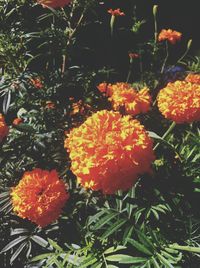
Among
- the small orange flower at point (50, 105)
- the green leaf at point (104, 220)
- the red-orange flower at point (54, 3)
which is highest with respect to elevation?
the red-orange flower at point (54, 3)

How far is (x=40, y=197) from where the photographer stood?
63.4 inches

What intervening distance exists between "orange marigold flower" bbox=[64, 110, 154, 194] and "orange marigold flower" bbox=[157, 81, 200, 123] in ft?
1.21

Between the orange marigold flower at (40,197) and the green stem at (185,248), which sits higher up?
the orange marigold flower at (40,197)

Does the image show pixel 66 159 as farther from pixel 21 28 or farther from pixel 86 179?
pixel 21 28

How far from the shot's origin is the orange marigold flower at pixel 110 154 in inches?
54.2

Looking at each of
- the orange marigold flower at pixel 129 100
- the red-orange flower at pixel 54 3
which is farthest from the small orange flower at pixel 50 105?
the red-orange flower at pixel 54 3

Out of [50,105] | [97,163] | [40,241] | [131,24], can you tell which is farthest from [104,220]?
[131,24]

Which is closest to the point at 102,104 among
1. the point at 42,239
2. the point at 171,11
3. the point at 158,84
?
the point at 42,239

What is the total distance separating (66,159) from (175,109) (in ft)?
1.58

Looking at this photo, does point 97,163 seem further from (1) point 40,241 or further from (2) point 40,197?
(1) point 40,241

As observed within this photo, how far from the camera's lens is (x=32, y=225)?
1.84m

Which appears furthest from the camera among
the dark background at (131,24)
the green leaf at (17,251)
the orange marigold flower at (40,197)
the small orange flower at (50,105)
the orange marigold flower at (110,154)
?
the dark background at (131,24)

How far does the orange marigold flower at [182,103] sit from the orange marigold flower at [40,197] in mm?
517

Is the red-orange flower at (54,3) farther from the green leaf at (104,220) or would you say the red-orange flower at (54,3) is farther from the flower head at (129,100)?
the green leaf at (104,220)
